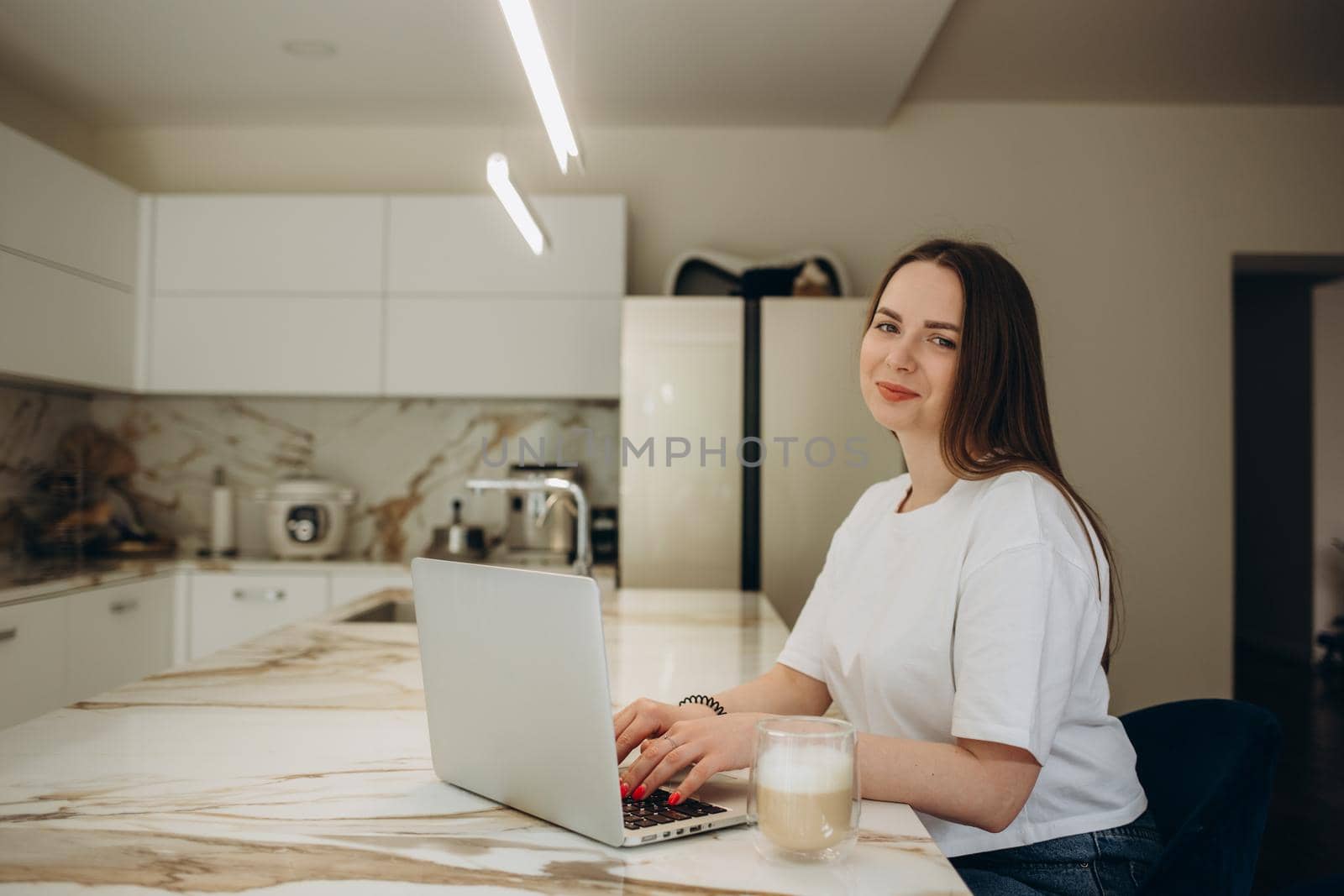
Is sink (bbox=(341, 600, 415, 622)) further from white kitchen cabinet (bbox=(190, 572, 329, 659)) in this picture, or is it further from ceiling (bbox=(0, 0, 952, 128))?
ceiling (bbox=(0, 0, 952, 128))

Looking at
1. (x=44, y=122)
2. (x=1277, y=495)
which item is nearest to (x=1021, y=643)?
(x=44, y=122)

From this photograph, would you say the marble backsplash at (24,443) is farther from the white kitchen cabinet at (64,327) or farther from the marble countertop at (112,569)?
the white kitchen cabinet at (64,327)

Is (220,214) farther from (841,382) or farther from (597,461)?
(841,382)

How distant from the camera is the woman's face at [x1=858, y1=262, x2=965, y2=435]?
124 cm

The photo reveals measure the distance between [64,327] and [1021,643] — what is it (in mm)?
3403

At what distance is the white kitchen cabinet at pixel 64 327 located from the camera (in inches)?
124

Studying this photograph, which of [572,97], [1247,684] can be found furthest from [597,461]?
[1247,684]

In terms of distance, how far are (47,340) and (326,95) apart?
129cm

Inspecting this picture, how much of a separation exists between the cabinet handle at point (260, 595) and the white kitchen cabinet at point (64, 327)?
2.90 ft

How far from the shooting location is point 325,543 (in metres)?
3.79

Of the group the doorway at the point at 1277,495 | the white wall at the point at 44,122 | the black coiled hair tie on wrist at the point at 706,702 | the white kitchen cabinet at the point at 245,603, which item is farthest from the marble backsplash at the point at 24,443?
the doorway at the point at 1277,495

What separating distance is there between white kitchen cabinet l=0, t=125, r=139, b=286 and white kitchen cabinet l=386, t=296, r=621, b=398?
3.21ft

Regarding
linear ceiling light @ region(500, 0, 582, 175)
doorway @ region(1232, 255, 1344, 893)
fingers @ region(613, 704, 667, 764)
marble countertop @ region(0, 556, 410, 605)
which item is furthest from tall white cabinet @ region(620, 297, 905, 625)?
doorway @ region(1232, 255, 1344, 893)

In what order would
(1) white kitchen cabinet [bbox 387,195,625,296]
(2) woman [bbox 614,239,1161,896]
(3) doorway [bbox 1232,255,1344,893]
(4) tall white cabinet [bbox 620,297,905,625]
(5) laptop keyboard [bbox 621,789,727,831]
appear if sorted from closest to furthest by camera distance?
(5) laptop keyboard [bbox 621,789,727,831]
(2) woman [bbox 614,239,1161,896]
(4) tall white cabinet [bbox 620,297,905,625]
(1) white kitchen cabinet [bbox 387,195,625,296]
(3) doorway [bbox 1232,255,1344,893]
